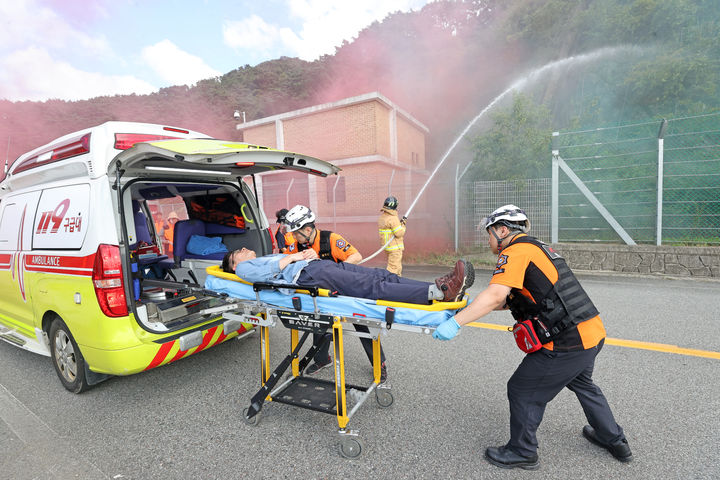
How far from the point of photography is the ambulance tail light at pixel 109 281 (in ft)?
9.94

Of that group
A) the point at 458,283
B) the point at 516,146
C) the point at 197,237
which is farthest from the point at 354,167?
the point at 458,283

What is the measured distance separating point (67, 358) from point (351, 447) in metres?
2.91

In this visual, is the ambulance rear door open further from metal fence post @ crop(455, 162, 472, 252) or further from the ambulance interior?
metal fence post @ crop(455, 162, 472, 252)

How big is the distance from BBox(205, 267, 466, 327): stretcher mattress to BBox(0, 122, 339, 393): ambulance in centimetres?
25

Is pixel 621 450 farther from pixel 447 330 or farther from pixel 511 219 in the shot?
pixel 511 219

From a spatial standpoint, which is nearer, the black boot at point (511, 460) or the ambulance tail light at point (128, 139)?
the black boot at point (511, 460)

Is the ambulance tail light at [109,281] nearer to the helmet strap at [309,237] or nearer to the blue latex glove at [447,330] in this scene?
the helmet strap at [309,237]

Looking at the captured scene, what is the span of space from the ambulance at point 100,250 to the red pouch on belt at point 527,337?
222 cm

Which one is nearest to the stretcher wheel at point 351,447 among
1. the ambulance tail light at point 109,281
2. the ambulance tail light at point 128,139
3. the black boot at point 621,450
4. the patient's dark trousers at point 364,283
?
the patient's dark trousers at point 364,283

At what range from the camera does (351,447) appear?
2.54 meters

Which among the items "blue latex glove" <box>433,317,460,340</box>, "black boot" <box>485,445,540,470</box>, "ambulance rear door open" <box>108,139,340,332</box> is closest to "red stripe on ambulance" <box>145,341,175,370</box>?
"ambulance rear door open" <box>108,139,340,332</box>

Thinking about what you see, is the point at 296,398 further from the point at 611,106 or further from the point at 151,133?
the point at 611,106

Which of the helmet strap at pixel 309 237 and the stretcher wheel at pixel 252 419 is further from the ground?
the helmet strap at pixel 309 237

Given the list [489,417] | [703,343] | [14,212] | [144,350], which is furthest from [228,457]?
[703,343]
